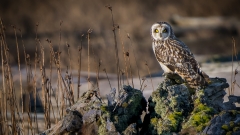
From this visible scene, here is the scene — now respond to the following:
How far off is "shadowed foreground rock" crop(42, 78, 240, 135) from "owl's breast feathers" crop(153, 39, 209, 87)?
0.77 ft

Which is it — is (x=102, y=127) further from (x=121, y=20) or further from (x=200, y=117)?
(x=121, y=20)

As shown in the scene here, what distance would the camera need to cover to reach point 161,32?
17.0 ft

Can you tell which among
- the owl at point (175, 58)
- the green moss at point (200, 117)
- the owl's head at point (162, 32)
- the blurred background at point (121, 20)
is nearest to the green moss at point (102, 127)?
the green moss at point (200, 117)

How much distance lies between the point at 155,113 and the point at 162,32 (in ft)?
5.62

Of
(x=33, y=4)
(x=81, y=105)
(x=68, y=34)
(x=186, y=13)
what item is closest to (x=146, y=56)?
(x=68, y=34)

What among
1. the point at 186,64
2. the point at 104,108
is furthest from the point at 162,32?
the point at 104,108

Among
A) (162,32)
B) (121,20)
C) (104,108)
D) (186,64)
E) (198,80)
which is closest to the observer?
(104,108)

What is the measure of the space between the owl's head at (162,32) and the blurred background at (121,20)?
351 inches

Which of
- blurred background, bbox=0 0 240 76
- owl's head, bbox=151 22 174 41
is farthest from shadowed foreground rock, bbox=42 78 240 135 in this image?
blurred background, bbox=0 0 240 76

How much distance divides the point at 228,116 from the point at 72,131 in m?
1.03

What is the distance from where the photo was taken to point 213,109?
3.51 m

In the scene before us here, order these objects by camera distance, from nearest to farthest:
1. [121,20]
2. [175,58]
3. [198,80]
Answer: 1. [198,80]
2. [175,58]
3. [121,20]

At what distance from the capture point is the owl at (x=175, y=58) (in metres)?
3.99

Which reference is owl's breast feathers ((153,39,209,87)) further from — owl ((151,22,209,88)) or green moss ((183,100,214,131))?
green moss ((183,100,214,131))
